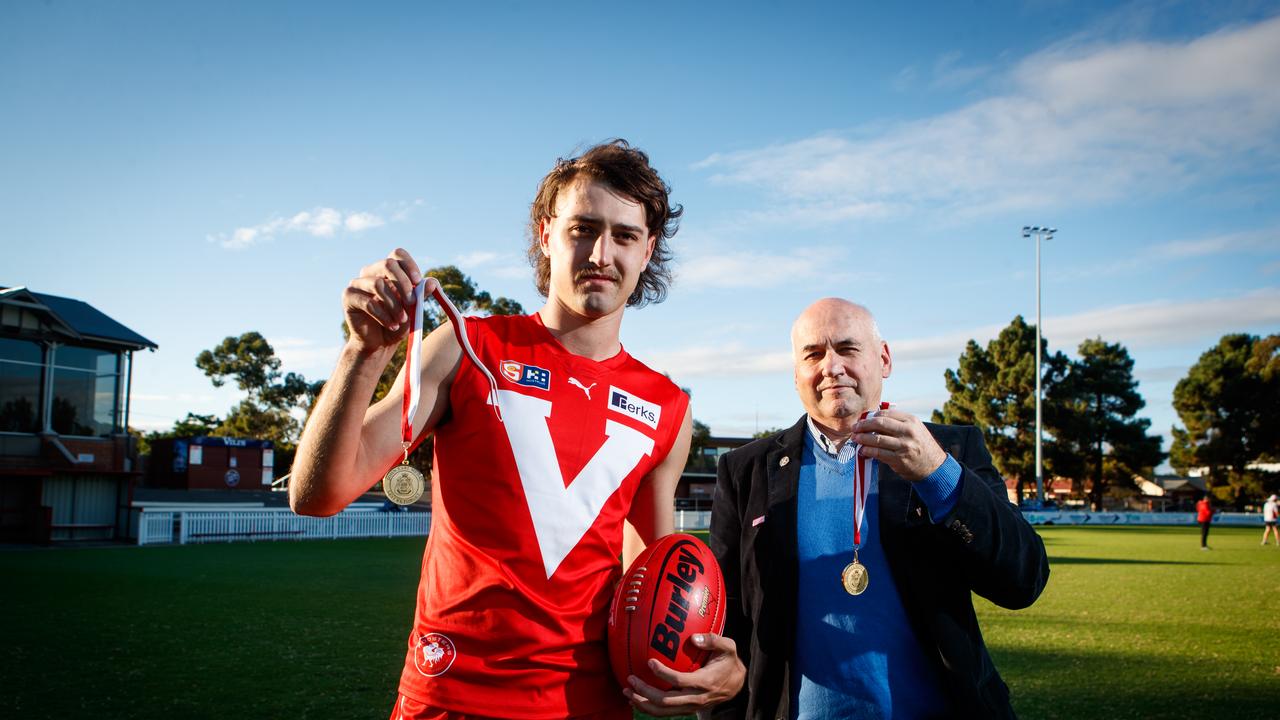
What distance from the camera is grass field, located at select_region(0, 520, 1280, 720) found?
23.0 ft

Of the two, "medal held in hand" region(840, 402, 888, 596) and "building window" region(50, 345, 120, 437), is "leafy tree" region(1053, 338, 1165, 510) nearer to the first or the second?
"building window" region(50, 345, 120, 437)

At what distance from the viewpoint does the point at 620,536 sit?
9.21ft

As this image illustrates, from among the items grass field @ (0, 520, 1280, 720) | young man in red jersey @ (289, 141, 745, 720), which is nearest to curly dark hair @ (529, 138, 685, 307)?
young man in red jersey @ (289, 141, 745, 720)

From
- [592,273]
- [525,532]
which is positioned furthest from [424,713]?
[592,273]

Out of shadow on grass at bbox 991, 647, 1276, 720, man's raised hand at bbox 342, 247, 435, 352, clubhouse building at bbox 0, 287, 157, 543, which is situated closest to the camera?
man's raised hand at bbox 342, 247, 435, 352

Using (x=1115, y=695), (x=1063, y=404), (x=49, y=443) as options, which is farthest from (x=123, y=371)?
(x=1063, y=404)

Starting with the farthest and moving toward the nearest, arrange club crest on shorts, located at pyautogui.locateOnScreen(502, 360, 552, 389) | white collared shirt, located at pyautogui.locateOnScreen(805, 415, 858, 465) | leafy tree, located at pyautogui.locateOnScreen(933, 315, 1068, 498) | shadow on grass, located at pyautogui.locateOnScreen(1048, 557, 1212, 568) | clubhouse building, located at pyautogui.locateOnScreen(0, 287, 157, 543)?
1. leafy tree, located at pyautogui.locateOnScreen(933, 315, 1068, 498)
2. clubhouse building, located at pyautogui.locateOnScreen(0, 287, 157, 543)
3. shadow on grass, located at pyautogui.locateOnScreen(1048, 557, 1212, 568)
4. white collared shirt, located at pyautogui.locateOnScreen(805, 415, 858, 465)
5. club crest on shorts, located at pyautogui.locateOnScreen(502, 360, 552, 389)

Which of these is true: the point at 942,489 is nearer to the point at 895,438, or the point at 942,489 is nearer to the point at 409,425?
the point at 895,438

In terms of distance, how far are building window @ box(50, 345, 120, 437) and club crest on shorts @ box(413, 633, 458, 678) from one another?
29.2 meters

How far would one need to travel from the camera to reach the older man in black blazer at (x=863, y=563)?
289 cm

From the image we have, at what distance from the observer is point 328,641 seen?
31.0 ft

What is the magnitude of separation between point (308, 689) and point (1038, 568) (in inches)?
252

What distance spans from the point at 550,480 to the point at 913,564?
1.41 metres

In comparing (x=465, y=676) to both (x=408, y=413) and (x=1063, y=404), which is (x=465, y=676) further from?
(x=1063, y=404)
